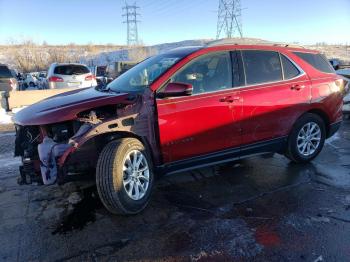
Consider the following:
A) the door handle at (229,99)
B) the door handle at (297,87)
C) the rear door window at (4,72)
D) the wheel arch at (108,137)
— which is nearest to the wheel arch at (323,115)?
the door handle at (297,87)

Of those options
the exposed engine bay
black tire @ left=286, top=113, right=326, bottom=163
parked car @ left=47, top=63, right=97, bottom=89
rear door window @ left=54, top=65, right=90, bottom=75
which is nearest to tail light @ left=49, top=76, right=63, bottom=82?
parked car @ left=47, top=63, right=97, bottom=89

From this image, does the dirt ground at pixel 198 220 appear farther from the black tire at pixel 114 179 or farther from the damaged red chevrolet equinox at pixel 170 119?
the damaged red chevrolet equinox at pixel 170 119

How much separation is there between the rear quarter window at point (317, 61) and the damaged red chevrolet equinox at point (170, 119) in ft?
0.14

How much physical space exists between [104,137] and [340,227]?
8.81 feet

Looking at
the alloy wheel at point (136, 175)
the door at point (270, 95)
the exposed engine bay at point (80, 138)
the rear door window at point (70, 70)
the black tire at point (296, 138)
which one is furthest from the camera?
the rear door window at point (70, 70)

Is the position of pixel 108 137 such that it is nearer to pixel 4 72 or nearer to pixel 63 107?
pixel 63 107

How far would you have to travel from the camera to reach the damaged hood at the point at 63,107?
12.1 feet

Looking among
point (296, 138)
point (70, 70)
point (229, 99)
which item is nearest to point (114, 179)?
point (229, 99)

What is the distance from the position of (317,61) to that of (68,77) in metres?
10.8

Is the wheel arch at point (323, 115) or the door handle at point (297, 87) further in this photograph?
the wheel arch at point (323, 115)

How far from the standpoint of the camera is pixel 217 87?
14.6ft

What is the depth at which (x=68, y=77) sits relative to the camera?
14.1 metres

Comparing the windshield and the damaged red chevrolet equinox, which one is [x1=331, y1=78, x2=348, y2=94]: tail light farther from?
the windshield

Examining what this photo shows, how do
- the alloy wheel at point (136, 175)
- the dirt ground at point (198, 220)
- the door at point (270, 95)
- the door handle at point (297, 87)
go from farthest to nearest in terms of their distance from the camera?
the door handle at point (297, 87) → the door at point (270, 95) → the alloy wheel at point (136, 175) → the dirt ground at point (198, 220)
